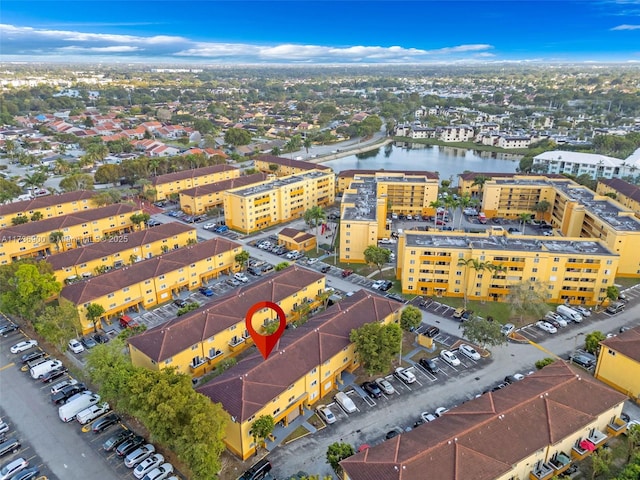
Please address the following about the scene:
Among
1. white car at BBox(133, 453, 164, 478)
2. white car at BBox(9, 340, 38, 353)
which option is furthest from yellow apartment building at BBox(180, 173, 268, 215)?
white car at BBox(133, 453, 164, 478)

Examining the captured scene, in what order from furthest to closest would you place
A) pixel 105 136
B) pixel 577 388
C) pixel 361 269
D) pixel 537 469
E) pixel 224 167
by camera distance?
pixel 105 136 < pixel 224 167 < pixel 361 269 < pixel 577 388 < pixel 537 469

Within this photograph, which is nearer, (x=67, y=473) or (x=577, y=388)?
(x=67, y=473)

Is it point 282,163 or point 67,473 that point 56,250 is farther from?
point 282,163

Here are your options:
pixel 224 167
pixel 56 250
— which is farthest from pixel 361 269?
pixel 224 167

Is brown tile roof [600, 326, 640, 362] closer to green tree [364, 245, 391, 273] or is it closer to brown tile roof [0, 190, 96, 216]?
green tree [364, 245, 391, 273]

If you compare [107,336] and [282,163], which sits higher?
[282,163]

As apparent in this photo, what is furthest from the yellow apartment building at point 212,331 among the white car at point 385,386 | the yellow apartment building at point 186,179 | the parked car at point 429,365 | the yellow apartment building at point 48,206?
the yellow apartment building at point 186,179

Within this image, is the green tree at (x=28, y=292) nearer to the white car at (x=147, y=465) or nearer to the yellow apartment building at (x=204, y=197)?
the white car at (x=147, y=465)
